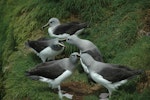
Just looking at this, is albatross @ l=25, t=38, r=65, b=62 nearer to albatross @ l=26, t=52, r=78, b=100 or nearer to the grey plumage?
the grey plumage

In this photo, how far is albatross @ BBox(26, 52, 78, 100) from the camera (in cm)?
948

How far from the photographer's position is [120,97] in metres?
9.05

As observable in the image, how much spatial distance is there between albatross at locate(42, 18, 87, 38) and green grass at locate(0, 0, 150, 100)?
0.33 meters

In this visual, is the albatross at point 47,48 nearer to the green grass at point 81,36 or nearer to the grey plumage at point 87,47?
the grey plumage at point 87,47

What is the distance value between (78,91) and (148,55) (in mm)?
1681

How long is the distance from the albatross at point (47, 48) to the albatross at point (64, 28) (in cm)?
55

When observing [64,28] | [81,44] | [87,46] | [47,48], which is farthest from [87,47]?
A: [64,28]

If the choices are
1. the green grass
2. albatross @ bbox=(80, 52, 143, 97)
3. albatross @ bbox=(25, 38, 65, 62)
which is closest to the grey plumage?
albatross @ bbox=(25, 38, 65, 62)

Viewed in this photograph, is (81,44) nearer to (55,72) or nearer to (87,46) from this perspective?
(87,46)

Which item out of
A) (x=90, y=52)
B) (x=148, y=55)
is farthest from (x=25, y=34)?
(x=148, y=55)

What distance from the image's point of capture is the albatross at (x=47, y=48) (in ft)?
35.1

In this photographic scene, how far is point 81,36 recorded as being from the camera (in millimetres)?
12227

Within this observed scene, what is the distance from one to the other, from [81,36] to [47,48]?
163 cm

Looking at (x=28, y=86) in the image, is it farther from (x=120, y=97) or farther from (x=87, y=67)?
(x=120, y=97)
